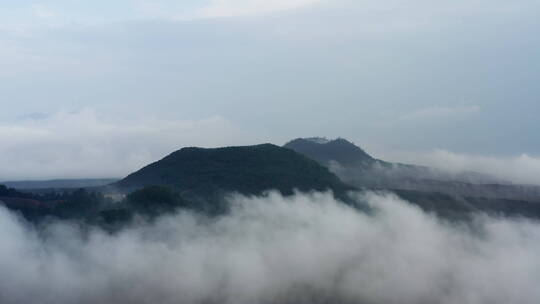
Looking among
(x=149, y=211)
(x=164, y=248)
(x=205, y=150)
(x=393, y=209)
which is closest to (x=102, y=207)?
(x=149, y=211)

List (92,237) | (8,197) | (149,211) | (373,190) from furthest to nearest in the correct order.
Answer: (373,190)
(8,197)
(149,211)
(92,237)

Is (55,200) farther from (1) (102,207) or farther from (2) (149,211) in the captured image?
(2) (149,211)

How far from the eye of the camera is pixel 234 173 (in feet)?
537

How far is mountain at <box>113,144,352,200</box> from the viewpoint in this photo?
157500 mm

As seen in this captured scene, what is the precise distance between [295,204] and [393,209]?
19.1 metres

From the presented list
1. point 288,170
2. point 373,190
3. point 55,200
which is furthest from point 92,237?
point 373,190

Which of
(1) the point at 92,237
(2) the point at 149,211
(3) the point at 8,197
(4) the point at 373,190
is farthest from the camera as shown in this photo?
(4) the point at 373,190

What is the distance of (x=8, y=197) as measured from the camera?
152 metres

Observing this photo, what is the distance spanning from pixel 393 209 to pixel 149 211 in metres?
48.1

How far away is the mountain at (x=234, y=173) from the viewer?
158 metres

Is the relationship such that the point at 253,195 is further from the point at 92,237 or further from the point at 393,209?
the point at 92,237

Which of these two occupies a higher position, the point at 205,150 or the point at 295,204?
the point at 205,150

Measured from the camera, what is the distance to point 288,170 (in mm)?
169500

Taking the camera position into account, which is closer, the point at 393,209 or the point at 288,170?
the point at 393,209
